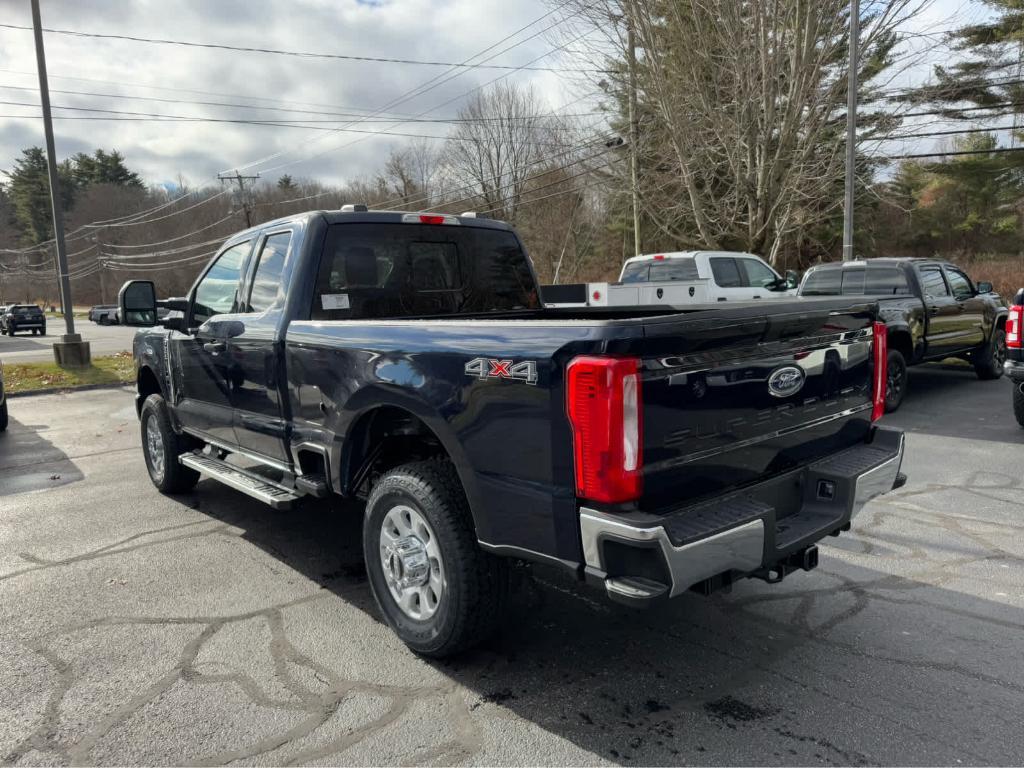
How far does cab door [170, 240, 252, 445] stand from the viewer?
481cm

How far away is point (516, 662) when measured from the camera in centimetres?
328

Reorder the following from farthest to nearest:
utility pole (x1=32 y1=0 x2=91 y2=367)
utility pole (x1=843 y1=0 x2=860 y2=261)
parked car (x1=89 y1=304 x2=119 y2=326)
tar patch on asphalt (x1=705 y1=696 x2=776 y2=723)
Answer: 1. utility pole (x1=32 y1=0 x2=91 y2=367)
2. utility pole (x1=843 y1=0 x2=860 y2=261)
3. parked car (x1=89 y1=304 x2=119 y2=326)
4. tar patch on asphalt (x1=705 y1=696 x2=776 y2=723)

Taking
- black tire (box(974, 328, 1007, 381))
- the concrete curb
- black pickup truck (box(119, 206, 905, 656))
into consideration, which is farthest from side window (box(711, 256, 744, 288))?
the concrete curb

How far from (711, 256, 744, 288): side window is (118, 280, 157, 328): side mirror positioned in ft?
33.2

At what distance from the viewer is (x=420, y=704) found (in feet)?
9.69

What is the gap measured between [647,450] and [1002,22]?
111 feet

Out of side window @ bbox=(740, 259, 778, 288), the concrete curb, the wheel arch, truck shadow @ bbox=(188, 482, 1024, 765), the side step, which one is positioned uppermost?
side window @ bbox=(740, 259, 778, 288)

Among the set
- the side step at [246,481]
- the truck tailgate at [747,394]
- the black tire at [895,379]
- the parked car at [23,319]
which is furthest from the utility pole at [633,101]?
the parked car at [23,319]

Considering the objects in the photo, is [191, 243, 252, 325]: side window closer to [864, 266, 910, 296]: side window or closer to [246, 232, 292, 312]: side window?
[246, 232, 292, 312]: side window

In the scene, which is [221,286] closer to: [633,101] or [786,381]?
[786,381]

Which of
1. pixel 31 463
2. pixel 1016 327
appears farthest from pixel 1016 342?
pixel 31 463

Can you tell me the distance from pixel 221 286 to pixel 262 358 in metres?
1.11

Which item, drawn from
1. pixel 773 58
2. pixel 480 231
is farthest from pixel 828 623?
pixel 773 58

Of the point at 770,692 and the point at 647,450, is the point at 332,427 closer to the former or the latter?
the point at 647,450
